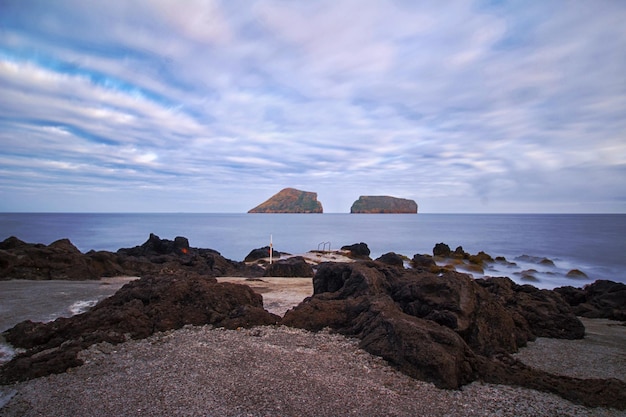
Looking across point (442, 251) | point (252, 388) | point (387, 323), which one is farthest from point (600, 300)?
point (442, 251)

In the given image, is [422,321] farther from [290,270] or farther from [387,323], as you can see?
[290,270]

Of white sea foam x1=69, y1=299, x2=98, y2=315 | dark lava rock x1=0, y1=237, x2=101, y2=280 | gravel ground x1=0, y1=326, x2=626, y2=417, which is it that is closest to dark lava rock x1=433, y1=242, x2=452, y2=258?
dark lava rock x1=0, y1=237, x2=101, y2=280

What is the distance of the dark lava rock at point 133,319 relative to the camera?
5.85 meters

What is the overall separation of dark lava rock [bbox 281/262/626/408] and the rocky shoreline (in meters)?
0.02

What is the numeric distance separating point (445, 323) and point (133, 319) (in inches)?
219

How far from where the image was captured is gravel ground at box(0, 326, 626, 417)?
4.62 meters

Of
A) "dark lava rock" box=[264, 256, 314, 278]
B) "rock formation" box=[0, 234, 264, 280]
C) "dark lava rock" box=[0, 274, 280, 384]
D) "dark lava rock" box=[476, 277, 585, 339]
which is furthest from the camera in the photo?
"dark lava rock" box=[264, 256, 314, 278]

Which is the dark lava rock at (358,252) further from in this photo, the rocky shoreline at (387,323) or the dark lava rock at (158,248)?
the rocky shoreline at (387,323)

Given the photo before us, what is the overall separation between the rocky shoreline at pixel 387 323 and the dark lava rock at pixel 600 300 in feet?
6.21

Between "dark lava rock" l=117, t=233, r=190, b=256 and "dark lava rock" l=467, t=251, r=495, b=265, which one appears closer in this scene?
"dark lava rock" l=117, t=233, r=190, b=256

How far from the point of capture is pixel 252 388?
200 inches

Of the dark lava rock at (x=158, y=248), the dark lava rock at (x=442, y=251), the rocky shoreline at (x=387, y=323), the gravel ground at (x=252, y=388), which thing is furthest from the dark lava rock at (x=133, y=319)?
the dark lava rock at (x=442, y=251)

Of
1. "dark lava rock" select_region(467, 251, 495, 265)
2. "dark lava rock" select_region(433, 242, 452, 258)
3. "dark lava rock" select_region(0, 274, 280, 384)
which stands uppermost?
"dark lava rock" select_region(0, 274, 280, 384)

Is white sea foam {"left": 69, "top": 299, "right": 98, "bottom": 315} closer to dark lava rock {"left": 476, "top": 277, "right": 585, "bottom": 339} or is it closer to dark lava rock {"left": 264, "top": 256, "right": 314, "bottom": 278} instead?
dark lava rock {"left": 264, "top": 256, "right": 314, "bottom": 278}
